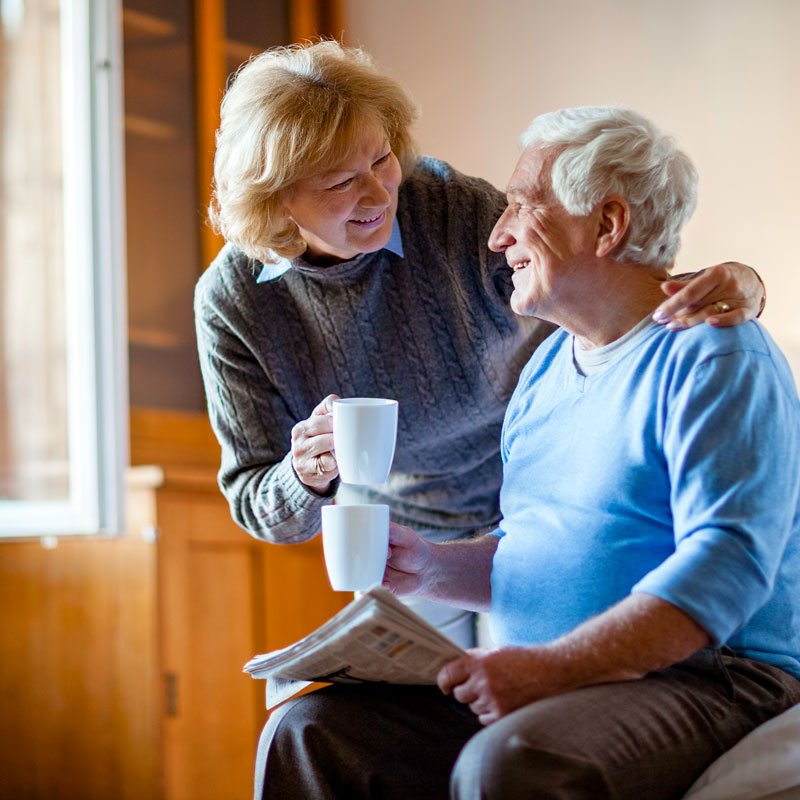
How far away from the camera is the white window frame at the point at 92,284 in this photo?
2.40 meters

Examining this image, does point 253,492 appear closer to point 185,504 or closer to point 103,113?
point 185,504

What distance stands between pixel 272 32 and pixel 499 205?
2232mm

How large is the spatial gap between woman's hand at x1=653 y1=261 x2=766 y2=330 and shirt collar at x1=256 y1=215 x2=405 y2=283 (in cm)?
54

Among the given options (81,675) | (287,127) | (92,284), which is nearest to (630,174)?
(287,127)

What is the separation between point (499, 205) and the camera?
1.69 meters

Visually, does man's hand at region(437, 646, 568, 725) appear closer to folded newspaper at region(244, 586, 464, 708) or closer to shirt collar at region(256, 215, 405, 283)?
folded newspaper at region(244, 586, 464, 708)

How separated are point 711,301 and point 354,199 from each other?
55 cm

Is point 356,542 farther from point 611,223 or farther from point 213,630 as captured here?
point 213,630

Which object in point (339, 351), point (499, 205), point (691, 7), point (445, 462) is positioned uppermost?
point (691, 7)

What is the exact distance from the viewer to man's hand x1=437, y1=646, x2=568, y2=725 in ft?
3.41

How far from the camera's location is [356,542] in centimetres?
127

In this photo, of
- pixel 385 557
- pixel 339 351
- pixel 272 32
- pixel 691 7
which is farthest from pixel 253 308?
pixel 272 32

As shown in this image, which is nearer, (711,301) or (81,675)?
(711,301)

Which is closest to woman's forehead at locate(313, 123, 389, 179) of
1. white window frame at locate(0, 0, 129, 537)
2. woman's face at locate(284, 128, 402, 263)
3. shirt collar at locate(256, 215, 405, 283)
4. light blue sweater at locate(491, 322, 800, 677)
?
woman's face at locate(284, 128, 402, 263)
